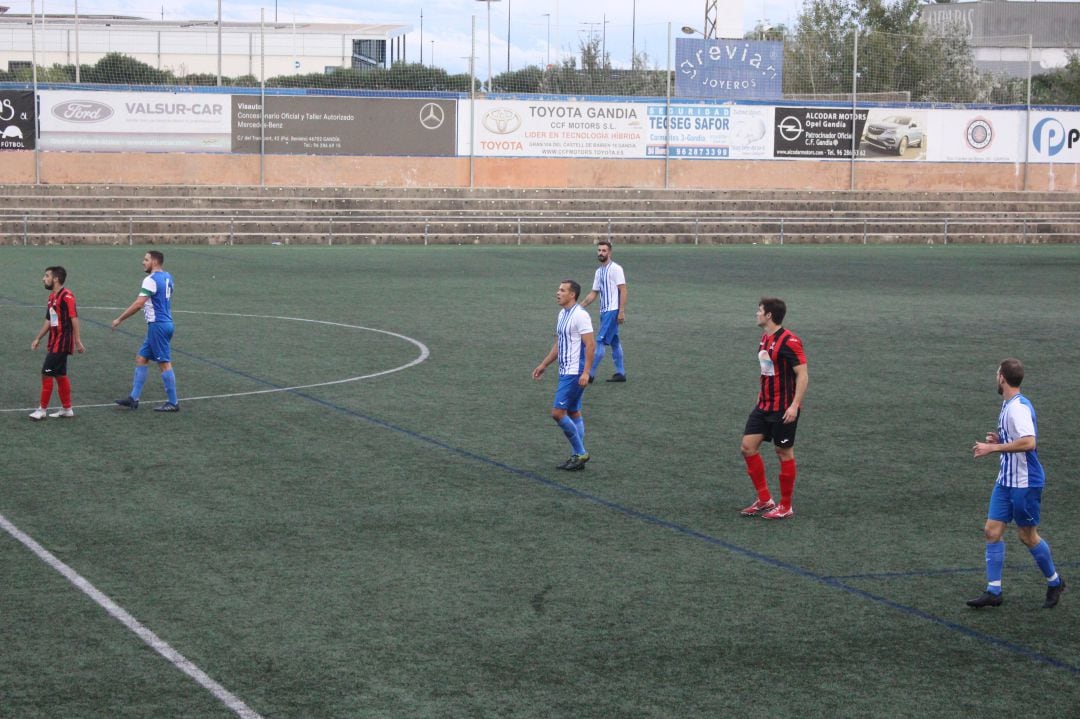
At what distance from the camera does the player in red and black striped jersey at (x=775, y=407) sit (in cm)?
1088

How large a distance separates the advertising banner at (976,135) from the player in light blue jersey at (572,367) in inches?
1669

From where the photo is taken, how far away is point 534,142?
49.2 metres

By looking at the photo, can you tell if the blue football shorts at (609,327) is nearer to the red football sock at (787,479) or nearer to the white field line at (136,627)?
the red football sock at (787,479)

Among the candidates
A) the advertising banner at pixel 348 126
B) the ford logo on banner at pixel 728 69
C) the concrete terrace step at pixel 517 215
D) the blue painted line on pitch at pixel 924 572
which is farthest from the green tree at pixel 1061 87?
the blue painted line on pitch at pixel 924 572

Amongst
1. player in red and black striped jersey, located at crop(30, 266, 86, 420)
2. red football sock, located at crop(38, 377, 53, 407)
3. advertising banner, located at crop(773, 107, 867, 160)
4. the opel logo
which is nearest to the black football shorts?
player in red and black striped jersey, located at crop(30, 266, 86, 420)

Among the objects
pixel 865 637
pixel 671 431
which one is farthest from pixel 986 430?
pixel 865 637

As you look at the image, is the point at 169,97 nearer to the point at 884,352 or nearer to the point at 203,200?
Answer: the point at 203,200

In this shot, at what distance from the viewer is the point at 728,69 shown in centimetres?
5209

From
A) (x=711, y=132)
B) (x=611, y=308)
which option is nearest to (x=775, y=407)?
(x=611, y=308)

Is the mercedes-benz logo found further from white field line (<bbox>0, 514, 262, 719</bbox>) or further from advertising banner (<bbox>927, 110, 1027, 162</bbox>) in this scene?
white field line (<bbox>0, 514, 262, 719</bbox>)

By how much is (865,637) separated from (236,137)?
41231mm

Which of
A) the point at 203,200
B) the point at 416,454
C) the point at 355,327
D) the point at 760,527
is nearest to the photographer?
the point at 760,527

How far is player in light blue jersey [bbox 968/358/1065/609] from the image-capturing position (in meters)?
8.54

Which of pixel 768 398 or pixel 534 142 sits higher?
pixel 534 142
